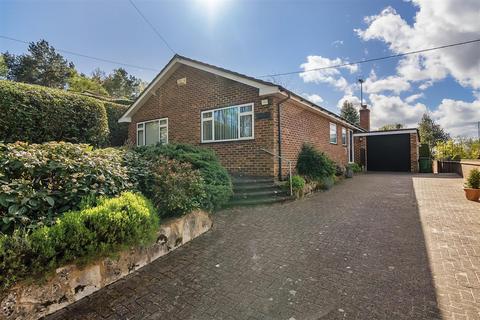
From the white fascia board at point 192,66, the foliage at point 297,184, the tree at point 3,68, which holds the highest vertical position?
the tree at point 3,68

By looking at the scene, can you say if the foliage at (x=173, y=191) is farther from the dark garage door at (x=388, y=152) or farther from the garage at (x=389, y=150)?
the dark garage door at (x=388, y=152)

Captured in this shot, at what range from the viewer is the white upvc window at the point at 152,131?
36.7 ft

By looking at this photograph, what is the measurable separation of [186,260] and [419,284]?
9.77 ft

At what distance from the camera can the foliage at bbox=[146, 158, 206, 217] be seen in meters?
4.01

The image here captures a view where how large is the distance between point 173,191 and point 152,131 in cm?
873

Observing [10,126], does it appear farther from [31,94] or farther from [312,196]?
[312,196]

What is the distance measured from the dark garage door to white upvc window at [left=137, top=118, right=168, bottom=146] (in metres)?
15.0

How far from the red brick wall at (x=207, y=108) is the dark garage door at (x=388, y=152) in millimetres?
13335

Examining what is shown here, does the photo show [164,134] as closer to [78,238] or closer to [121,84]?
[78,238]

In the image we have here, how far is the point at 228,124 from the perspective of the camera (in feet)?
29.0

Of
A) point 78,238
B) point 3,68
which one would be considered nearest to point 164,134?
point 78,238

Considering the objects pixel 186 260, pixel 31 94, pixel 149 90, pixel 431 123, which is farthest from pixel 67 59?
pixel 431 123

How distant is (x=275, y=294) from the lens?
257 centimetres

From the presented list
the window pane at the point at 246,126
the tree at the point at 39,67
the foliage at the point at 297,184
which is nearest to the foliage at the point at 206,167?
the window pane at the point at 246,126
